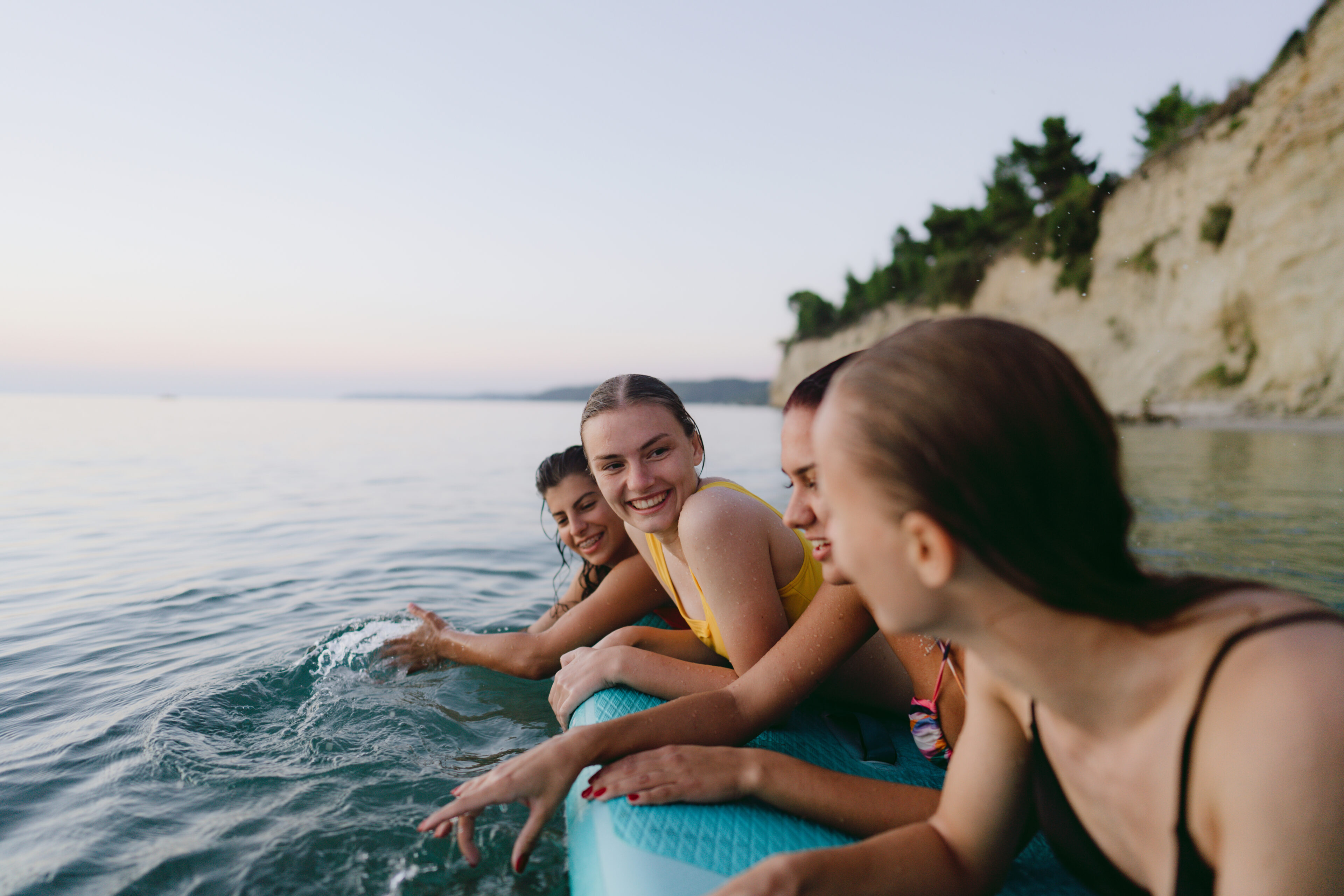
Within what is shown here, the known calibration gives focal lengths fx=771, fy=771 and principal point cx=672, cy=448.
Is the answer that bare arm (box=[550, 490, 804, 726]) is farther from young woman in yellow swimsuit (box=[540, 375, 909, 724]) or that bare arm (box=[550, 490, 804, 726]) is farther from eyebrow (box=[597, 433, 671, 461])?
eyebrow (box=[597, 433, 671, 461])

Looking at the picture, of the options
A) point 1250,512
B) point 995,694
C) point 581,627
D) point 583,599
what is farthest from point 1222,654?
point 1250,512

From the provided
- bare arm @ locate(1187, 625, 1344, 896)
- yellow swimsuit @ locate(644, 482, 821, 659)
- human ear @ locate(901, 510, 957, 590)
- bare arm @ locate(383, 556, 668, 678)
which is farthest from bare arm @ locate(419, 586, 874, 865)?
bare arm @ locate(383, 556, 668, 678)

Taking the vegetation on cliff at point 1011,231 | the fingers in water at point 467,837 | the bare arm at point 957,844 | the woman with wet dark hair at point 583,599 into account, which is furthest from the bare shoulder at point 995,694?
the vegetation on cliff at point 1011,231

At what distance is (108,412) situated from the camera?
51.3 meters

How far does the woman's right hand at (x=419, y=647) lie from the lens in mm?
4383

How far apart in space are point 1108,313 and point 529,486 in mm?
18642

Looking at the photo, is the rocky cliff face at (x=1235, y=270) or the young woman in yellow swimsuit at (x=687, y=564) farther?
the rocky cliff face at (x=1235, y=270)

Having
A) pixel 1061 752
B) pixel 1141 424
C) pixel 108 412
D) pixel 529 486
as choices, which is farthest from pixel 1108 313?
A: pixel 108 412

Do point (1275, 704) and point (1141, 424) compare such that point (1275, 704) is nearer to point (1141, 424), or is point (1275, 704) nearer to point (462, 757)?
point (462, 757)

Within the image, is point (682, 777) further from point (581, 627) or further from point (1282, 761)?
point (581, 627)

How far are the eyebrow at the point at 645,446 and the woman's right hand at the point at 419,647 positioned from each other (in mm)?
2086

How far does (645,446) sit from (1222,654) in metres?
2.02

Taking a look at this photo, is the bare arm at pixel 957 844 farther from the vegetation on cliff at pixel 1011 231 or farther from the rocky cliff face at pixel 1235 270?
the vegetation on cliff at pixel 1011 231

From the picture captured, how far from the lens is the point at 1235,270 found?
18.2 meters
